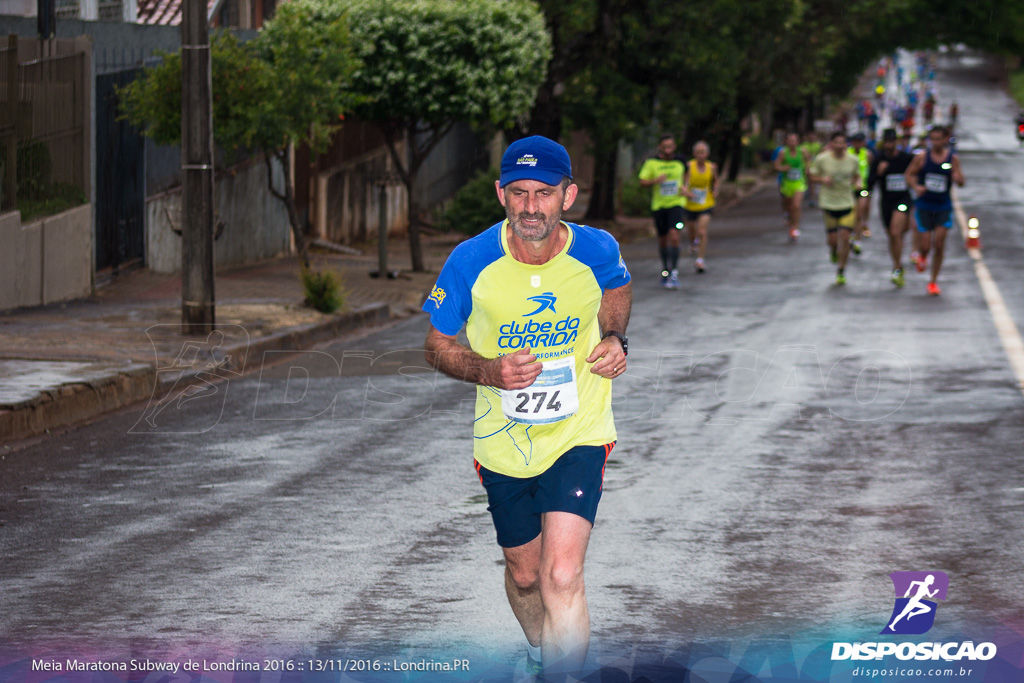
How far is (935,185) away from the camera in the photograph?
18.0 metres

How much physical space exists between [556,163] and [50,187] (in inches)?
523

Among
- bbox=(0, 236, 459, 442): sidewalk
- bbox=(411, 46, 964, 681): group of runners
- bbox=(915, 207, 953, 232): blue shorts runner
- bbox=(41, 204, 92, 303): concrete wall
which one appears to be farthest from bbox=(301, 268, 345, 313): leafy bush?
bbox=(411, 46, 964, 681): group of runners

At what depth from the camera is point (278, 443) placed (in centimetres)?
962

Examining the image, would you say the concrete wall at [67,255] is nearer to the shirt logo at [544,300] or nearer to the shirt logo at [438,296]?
the shirt logo at [438,296]

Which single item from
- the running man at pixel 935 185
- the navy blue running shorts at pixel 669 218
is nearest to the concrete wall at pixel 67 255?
the navy blue running shorts at pixel 669 218

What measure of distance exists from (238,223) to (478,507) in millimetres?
15918

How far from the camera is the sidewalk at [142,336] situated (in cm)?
1055

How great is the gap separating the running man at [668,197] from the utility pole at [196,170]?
7480 mm

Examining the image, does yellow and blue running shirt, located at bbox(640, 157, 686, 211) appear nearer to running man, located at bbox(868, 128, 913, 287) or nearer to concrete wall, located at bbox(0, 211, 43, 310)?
running man, located at bbox(868, 128, 913, 287)

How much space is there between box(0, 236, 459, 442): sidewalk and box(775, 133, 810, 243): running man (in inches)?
397

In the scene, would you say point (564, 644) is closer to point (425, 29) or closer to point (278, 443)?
point (278, 443)

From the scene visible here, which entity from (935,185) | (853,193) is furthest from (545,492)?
(853,193)

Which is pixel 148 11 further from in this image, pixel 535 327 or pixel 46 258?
pixel 535 327

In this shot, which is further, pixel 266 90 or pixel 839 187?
pixel 839 187
